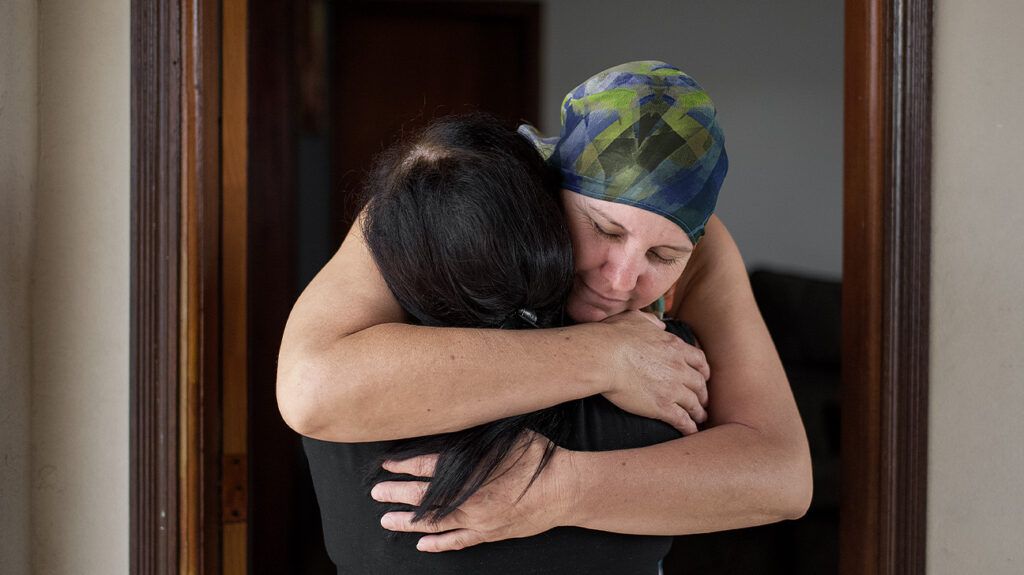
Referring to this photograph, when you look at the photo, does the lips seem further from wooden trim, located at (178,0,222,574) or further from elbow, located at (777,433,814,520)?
wooden trim, located at (178,0,222,574)

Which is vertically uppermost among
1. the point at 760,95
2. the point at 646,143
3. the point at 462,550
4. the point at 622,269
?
the point at 760,95

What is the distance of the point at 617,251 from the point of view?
3.32 feet

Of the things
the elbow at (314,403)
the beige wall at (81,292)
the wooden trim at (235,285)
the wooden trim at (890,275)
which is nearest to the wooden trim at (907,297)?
the wooden trim at (890,275)

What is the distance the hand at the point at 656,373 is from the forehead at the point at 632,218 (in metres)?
0.11

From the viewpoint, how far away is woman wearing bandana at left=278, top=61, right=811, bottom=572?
865mm

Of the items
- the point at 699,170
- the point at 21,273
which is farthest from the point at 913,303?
the point at 21,273

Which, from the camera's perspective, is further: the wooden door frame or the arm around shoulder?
the wooden door frame

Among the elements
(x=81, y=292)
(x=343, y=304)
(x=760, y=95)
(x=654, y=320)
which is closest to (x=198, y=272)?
(x=81, y=292)

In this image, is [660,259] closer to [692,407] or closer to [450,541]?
[692,407]

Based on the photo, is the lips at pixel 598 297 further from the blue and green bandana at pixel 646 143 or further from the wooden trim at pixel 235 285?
the wooden trim at pixel 235 285

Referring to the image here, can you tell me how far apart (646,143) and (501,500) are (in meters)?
0.44

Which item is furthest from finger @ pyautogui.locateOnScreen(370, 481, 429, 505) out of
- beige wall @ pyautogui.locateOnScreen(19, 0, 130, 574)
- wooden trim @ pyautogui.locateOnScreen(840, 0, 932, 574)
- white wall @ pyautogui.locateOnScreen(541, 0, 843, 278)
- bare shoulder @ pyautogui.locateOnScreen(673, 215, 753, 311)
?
white wall @ pyautogui.locateOnScreen(541, 0, 843, 278)

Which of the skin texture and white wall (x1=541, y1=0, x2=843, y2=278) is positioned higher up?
white wall (x1=541, y1=0, x2=843, y2=278)

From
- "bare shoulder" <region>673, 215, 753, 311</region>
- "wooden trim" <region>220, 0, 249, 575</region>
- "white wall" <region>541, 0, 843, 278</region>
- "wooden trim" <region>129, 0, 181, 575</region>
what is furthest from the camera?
"white wall" <region>541, 0, 843, 278</region>
